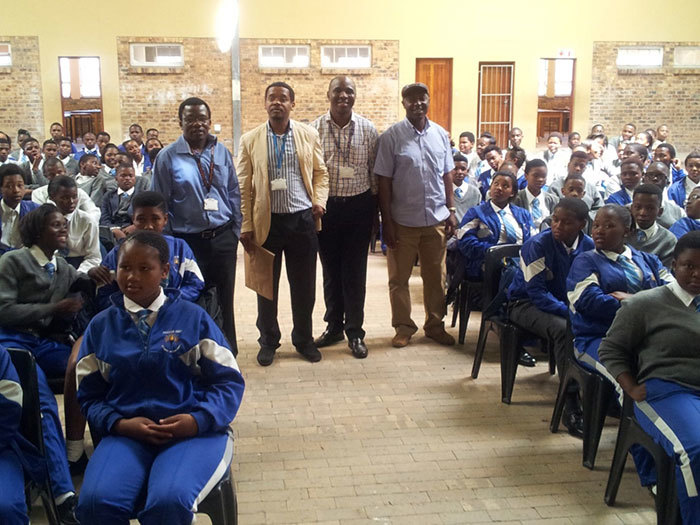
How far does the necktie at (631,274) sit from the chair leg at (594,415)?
1.53 ft

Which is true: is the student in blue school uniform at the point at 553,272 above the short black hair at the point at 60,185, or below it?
below

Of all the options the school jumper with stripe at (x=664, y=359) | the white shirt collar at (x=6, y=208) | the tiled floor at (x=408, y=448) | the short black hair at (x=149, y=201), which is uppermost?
the short black hair at (x=149, y=201)

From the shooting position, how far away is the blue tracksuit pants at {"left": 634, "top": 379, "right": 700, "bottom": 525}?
7.27ft

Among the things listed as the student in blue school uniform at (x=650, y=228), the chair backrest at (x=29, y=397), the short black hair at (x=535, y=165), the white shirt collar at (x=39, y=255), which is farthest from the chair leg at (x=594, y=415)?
the short black hair at (x=535, y=165)

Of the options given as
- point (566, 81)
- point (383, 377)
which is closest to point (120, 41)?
point (566, 81)

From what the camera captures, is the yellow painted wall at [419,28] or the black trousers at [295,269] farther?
the yellow painted wall at [419,28]

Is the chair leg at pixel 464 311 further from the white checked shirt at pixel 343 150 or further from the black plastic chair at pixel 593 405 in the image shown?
the black plastic chair at pixel 593 405

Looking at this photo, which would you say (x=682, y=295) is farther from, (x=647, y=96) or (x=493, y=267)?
(x=647, y=96)

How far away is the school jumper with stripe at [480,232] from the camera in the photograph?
15.6 ft

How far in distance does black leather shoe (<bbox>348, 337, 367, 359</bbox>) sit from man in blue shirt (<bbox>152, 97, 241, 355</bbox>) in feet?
3.29

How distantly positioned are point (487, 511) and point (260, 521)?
89 cm

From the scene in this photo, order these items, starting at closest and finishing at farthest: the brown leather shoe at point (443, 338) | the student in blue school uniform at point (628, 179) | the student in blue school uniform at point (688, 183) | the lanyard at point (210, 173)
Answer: the lanyard at point (210, 173)
the brown leather shoe at point (443, 338)
the student in blue school uniform at point (628, 179)
the student in blue school uniform at point (688, 183)

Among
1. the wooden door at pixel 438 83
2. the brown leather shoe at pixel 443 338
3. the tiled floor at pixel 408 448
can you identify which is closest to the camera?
the tiled floor at pixel 408 448

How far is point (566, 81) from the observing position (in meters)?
14.1
